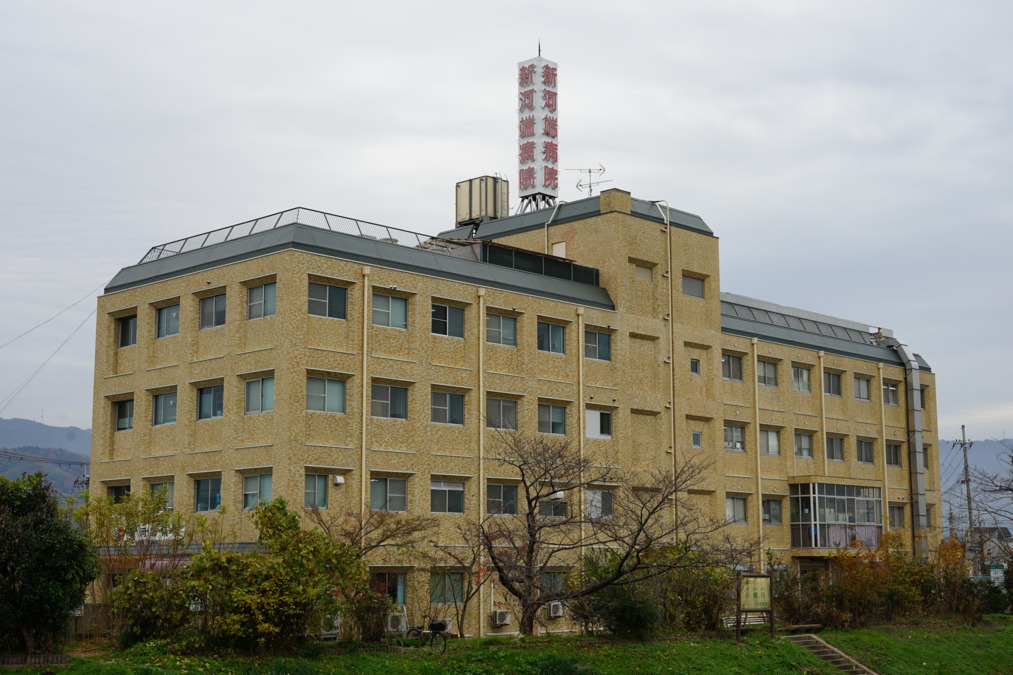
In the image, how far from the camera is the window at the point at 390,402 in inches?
1609

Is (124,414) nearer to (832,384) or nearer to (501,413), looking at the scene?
(501,413)

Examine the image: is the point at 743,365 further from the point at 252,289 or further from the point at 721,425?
the point at 252,289

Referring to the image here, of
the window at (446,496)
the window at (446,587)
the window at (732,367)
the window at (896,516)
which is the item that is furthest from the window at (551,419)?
the window at (896,516)

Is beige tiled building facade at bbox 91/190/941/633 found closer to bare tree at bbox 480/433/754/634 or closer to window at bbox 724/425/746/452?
window at bbox 724/425/746/452

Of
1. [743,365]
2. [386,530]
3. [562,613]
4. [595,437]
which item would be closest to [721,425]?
[743,365]

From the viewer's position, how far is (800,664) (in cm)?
3766

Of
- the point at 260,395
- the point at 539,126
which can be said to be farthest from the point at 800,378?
the point at 260,395

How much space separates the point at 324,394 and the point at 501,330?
8626 millimetres

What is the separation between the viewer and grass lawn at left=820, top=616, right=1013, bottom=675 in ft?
132

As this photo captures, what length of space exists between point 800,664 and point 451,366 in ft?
52.7

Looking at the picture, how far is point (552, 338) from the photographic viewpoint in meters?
47.0

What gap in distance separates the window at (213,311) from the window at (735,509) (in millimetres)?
25445

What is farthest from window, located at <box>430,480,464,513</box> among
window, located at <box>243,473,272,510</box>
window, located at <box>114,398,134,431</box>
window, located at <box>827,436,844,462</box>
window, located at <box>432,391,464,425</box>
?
window, located at <box>827,436,844,462</box>

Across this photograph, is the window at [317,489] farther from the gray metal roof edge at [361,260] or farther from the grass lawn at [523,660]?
the gray metal roof edge at [361,260]
